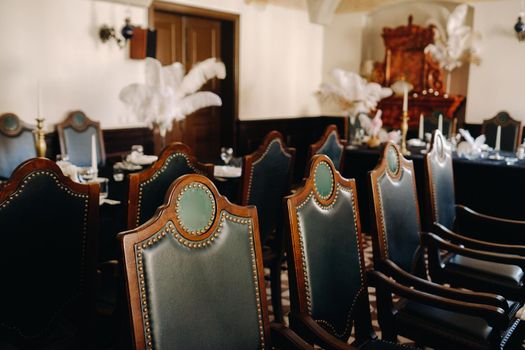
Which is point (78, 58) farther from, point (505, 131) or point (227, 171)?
point (505, 131)

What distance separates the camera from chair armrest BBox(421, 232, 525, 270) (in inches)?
88.1

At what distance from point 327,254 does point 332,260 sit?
0.04 meters

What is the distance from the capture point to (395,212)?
7.41 feet

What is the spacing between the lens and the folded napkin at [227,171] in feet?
12.0

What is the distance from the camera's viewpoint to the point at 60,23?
5.12 m

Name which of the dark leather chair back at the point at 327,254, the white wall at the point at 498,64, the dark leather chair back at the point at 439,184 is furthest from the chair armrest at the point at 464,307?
the white wall at the point at 498,64

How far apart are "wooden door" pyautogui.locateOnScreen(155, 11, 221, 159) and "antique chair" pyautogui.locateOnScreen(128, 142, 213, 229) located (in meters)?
3.95

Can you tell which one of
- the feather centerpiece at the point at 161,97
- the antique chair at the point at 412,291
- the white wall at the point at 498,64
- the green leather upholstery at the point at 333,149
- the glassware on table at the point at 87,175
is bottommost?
the antique chair at the point at 412,291

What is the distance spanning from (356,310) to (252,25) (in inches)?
232

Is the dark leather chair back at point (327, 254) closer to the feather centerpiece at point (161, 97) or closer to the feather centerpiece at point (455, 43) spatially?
the feather centerpiece at point (161, 97)

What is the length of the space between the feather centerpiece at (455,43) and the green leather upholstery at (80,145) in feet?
15.8

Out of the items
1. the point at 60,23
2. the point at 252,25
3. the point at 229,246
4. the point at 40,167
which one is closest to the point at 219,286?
the point at 229,246

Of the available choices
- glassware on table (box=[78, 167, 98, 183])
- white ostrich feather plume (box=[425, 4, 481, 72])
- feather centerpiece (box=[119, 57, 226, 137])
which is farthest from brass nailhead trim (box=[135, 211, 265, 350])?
white ostrich feather plume (box=[425, 4, 481, 72])

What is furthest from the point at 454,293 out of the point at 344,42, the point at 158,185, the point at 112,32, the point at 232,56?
the point at 344,42
